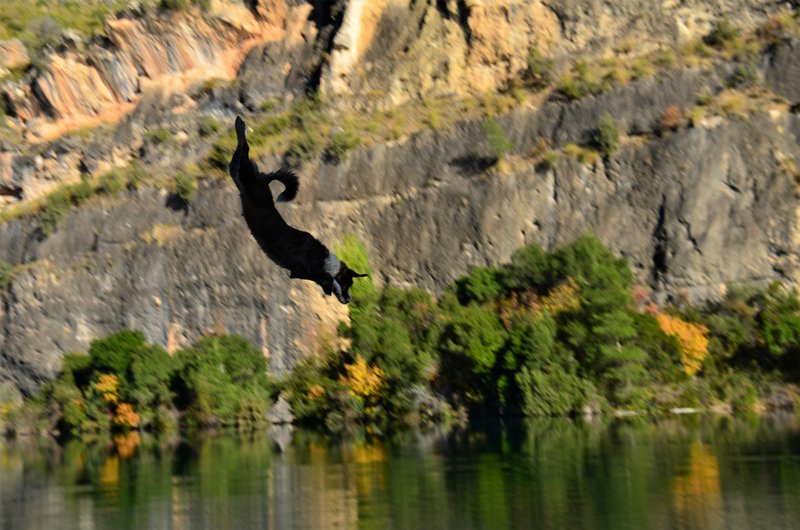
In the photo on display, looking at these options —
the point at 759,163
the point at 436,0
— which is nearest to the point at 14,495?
the point at 759,163

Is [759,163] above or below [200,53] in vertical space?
below

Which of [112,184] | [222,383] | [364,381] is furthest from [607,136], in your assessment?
[112,184]

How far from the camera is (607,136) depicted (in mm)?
59031

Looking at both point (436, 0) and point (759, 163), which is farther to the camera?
point (436, 0)

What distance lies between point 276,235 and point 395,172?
5558 centimetres

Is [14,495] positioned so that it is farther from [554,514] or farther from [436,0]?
[436,0]

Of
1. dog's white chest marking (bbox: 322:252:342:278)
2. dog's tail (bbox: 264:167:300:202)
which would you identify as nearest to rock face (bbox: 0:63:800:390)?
dog's tail (bbox: 264:167:300:202)

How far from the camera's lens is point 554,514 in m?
27.9

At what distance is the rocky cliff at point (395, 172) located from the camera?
2229 inches

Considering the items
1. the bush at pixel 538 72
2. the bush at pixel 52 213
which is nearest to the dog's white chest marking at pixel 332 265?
the bush at pixel 538 72

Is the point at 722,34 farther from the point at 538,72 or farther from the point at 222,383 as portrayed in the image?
the point at 222,383

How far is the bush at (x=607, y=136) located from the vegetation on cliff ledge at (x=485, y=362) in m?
5.79

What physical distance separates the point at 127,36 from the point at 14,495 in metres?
44.4

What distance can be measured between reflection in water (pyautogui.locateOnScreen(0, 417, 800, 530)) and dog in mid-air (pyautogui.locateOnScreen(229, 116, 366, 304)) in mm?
19025
